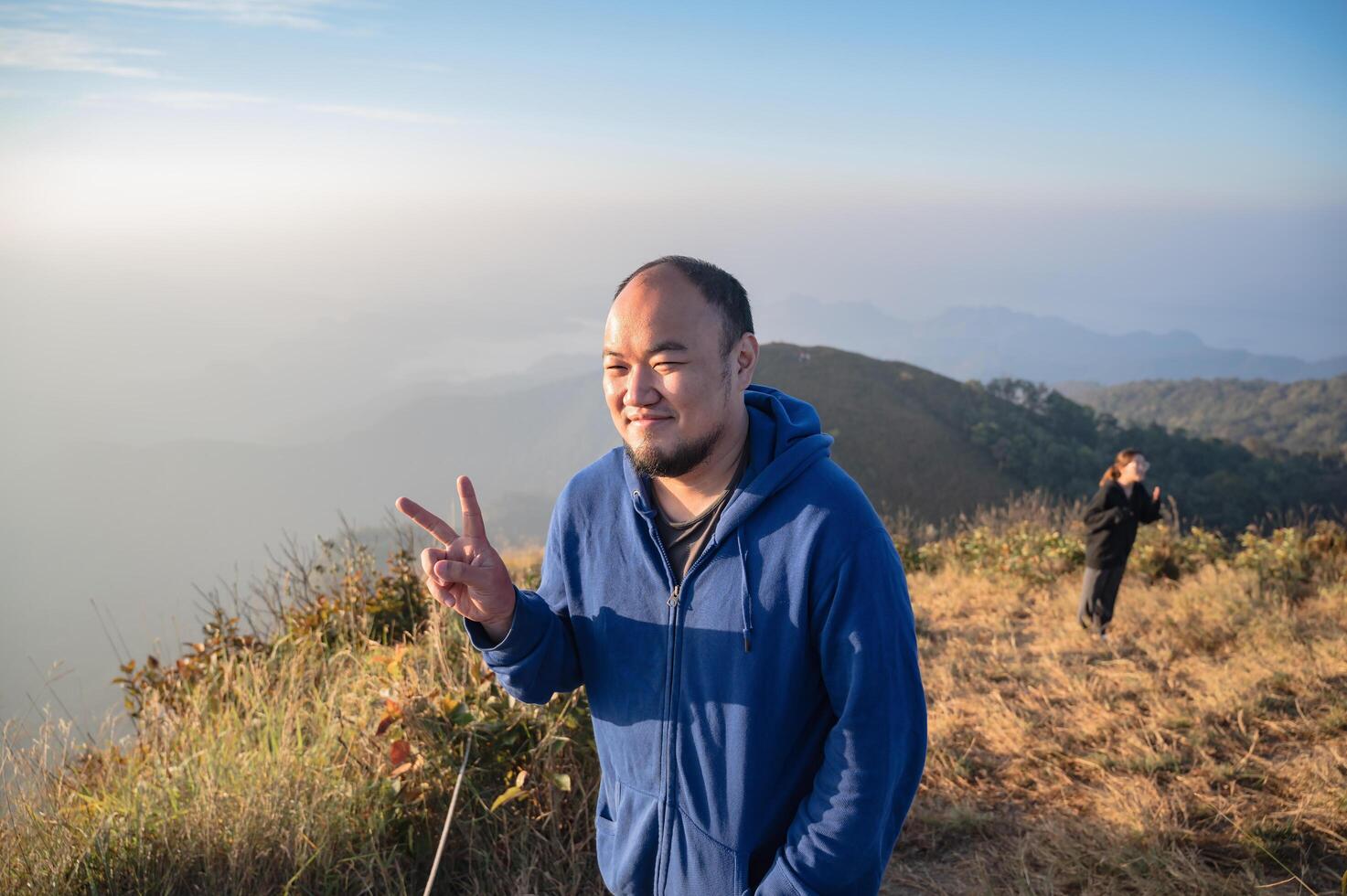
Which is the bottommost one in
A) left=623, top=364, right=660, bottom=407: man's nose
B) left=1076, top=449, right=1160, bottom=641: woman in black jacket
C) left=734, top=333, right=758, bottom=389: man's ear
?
left=1076, top=449, right=1160, bottom=641: woman in black jacket

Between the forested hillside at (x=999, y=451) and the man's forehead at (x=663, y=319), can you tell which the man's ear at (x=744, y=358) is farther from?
the forested hillside at (x=999, y=451)

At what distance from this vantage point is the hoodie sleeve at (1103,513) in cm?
644

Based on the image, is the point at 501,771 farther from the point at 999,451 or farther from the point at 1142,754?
the point at 999,451

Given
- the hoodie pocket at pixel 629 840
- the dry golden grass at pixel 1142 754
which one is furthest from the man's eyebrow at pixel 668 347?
the dry golden grass at pixel 1142 754

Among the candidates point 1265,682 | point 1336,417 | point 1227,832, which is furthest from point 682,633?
point 1336,417

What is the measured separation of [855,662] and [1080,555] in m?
7.75

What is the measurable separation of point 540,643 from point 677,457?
0.51 meters

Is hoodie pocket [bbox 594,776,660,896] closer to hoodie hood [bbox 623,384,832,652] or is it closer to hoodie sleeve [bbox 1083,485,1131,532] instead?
hoodie hood [bbox 623,384,832,652]

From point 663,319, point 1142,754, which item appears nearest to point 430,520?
point 663,319

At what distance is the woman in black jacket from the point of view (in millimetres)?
6328

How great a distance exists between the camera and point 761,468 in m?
1.77

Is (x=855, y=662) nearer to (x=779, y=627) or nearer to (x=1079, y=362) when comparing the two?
(x=779, y=627)

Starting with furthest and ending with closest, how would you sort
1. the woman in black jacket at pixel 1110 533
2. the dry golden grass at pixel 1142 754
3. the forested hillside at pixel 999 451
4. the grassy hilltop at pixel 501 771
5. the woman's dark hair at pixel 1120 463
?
the forested hillside at pixel 999 451, the woman's dark hair at pixel 1120 463, the woman in black jacket at pixel 1110 533, the dry golden grass at pixel 1142 754, the grassy hilltop at pixel 501 771

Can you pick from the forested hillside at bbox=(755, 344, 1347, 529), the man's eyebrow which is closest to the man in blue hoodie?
the man's eyebrow
